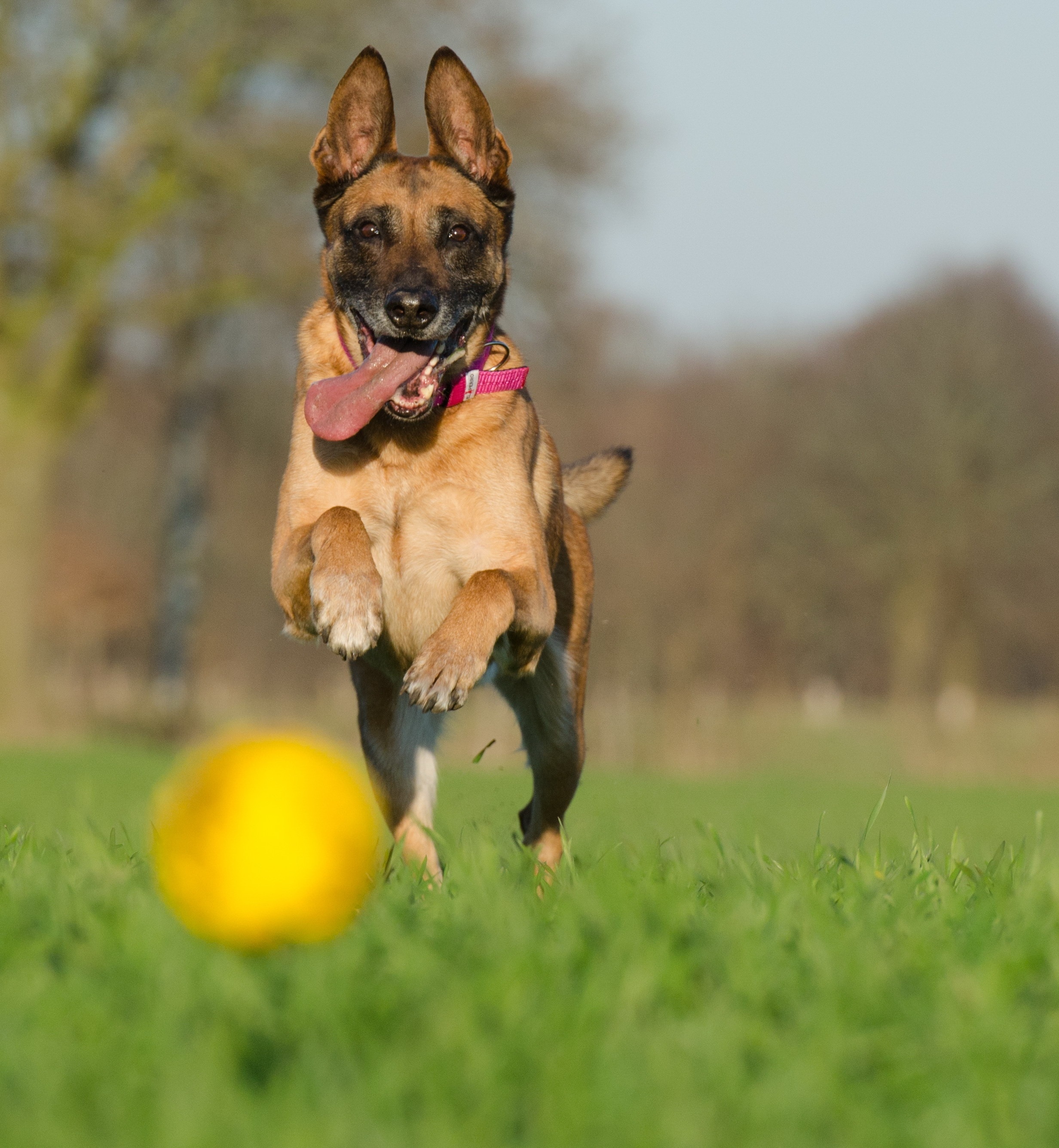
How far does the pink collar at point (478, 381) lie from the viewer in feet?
16.5

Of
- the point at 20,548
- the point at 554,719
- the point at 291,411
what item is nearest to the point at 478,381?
the point at 554,719

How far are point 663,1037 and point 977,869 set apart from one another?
7.13 ft

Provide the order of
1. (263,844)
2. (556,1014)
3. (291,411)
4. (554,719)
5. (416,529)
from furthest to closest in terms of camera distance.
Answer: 1. (291,411)
2. (554,719)
3. (416,529)
4. (263,844)
5. (556,1014)

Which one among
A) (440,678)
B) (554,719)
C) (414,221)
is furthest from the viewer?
(554,719)

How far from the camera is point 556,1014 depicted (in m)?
2.44

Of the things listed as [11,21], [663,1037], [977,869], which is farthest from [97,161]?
[663,1037]

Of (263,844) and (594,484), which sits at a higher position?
(594,484)

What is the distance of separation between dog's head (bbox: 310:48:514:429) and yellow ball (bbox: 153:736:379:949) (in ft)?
6.29

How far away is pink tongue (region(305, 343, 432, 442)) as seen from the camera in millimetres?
4703

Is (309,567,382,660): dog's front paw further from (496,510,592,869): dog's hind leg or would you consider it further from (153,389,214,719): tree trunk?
(153,389,214,719): tree trunk

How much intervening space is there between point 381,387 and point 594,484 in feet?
6.07

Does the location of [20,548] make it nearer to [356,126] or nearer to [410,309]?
[356,126]

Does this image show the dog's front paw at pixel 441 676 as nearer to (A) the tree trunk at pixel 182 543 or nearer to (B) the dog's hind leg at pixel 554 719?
(B) the dog's hind leg at pixel 554 719

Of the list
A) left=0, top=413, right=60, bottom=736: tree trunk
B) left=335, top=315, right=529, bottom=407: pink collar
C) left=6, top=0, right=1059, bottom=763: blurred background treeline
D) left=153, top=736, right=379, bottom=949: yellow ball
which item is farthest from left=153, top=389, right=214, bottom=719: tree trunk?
left=153, top=736, right=379, bottom=949: yellow ball
